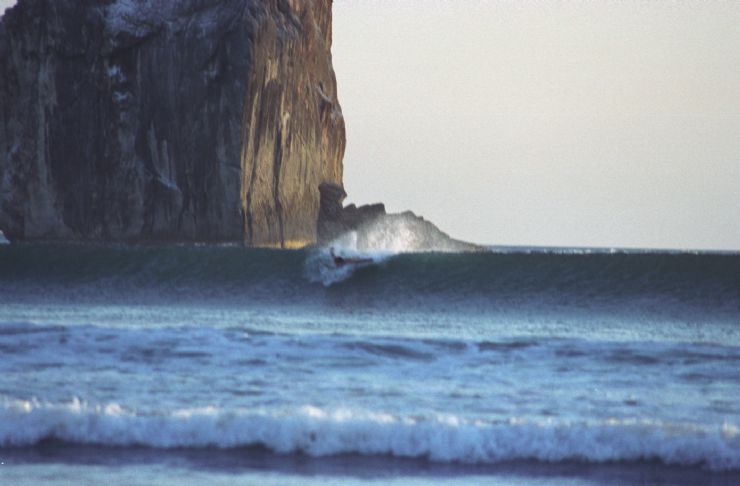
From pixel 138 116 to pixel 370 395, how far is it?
42.7 m

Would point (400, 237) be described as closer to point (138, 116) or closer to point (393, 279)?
point (138, 116)

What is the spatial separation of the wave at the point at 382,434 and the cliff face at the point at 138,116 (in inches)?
1614

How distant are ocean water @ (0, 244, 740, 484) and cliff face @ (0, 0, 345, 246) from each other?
2874cm

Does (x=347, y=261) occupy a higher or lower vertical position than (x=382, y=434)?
higher

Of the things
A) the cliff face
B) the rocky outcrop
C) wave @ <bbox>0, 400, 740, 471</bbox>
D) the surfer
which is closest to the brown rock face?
the cliff face

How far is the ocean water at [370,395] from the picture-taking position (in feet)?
26.5

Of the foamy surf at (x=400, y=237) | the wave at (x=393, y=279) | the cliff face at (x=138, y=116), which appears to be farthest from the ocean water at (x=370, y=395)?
the cliff face at (x=138, y=116)

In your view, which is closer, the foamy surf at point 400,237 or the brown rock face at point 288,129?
the brown rock face at point 288,129

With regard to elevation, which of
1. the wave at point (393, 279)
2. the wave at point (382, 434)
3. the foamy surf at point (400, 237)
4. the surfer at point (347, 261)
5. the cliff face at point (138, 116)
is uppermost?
the cliff face at point (138, 116)

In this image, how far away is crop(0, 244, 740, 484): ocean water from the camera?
26.5 ft

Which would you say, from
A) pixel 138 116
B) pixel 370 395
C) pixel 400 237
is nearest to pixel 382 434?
pixel 370 395

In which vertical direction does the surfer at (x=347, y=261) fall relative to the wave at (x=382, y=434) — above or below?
above

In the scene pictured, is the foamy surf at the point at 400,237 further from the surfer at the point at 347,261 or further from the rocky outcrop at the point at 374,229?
the surfer at the point at 347,261

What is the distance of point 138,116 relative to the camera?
50.6 metres
